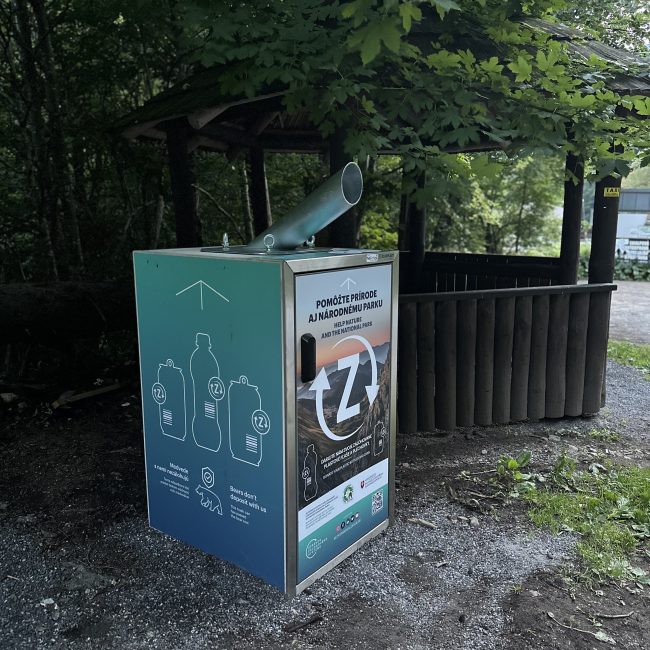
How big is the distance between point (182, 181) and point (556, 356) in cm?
373

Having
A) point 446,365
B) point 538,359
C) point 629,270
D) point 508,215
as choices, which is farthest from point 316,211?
point 629,270

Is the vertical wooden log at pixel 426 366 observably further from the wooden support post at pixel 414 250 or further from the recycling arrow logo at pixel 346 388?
the wooden support post at pixel 414 250

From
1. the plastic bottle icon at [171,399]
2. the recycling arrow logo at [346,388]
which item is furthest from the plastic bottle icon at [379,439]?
the plastic bottle icon at [171,399]

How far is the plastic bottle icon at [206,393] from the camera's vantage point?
2.84 metres

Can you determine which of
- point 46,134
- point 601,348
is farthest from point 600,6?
point 46,134

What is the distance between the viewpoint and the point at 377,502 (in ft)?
10.8

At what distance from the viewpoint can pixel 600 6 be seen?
9.47m

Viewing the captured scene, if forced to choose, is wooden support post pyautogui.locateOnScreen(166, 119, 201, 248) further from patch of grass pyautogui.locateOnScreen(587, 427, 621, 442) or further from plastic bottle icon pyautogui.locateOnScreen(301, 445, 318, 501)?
patch of grass pyautogui.locateOnScreen(587, 427, 621, 442)

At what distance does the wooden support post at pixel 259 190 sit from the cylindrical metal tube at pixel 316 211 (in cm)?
416

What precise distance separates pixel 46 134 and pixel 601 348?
19.3 ft

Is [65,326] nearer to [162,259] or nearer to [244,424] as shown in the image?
[162,259]

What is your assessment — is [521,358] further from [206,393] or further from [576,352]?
[206,393]

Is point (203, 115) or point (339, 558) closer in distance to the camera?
point (339, 558)

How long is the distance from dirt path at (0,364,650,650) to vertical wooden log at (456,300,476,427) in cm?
76
